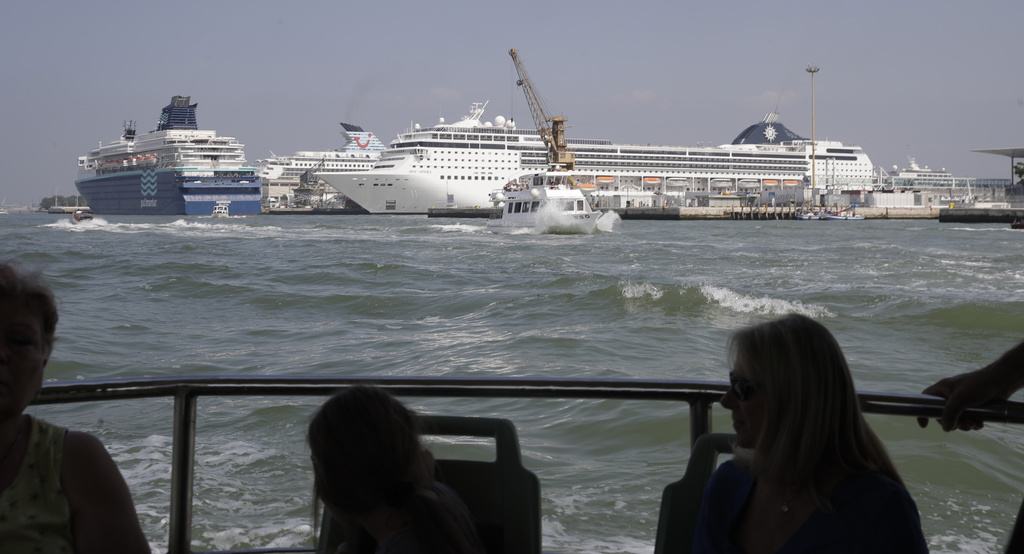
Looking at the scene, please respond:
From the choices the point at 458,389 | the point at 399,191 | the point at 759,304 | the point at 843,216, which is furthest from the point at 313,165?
the point at 458,389

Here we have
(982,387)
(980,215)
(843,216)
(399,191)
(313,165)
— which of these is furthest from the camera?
(313,165)

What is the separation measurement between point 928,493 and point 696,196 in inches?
3072

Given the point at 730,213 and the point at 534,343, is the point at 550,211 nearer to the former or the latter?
the point at 534,343

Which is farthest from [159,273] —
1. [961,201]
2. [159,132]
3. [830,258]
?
[961,201]

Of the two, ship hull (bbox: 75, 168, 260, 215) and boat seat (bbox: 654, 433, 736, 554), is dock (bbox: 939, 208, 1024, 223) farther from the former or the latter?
boat seat (bbox: 654, 433, 736, 554)

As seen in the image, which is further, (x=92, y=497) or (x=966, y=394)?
(x=966, y=394)

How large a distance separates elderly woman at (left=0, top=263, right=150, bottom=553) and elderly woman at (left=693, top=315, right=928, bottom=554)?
1010mm

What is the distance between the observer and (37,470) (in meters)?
1.34

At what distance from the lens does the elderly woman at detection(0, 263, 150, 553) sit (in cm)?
133

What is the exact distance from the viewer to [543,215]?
38.2 metres

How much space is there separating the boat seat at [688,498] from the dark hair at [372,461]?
52cm

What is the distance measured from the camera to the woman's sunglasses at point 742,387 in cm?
129

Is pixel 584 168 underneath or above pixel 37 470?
above

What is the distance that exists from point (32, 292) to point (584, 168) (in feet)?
265
